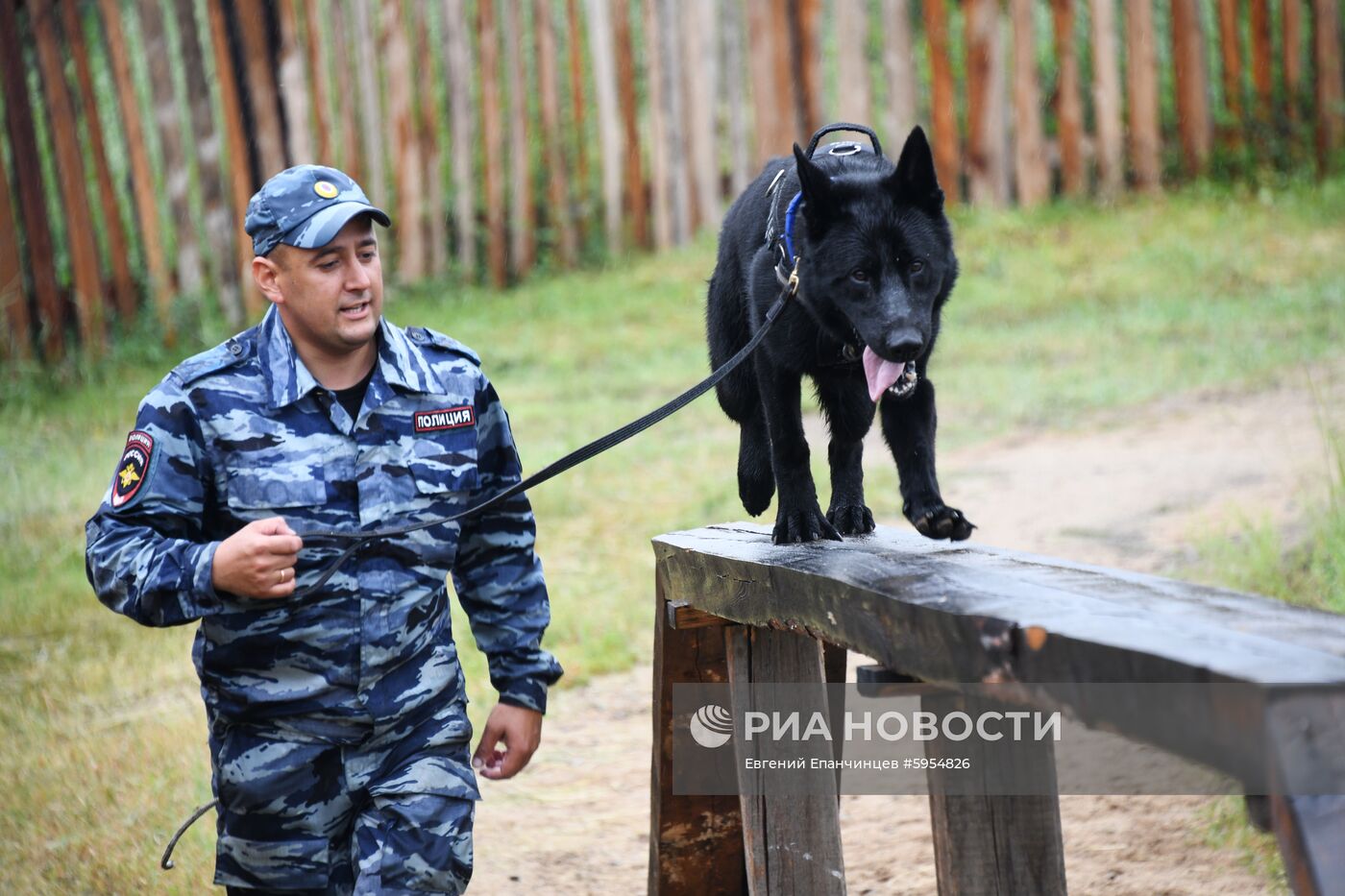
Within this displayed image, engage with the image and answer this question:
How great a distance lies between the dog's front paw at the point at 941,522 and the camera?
2.80 m

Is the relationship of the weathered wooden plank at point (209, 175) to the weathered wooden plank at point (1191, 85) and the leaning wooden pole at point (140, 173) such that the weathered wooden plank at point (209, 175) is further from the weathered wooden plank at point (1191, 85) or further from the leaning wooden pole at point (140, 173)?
the weathered wooden plank at point (1191, 85)

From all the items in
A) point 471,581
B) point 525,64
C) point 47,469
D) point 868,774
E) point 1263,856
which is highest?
point 525,64

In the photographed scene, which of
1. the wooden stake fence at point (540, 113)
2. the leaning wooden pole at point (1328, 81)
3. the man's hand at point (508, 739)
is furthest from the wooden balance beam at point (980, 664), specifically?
the leaning wooden pole at point (1328, 81)

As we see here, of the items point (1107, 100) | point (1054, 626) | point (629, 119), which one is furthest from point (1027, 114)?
point (1054, 626)

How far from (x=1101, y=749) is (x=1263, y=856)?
89 centimetres

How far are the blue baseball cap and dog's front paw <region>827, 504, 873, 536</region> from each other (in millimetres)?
1294

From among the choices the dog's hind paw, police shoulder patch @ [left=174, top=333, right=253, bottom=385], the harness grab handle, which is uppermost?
the harness grab handle

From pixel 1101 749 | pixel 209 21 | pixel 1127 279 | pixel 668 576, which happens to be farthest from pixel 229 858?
pixel 209 21

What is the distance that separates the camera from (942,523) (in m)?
2.80

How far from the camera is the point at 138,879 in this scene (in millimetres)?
3850

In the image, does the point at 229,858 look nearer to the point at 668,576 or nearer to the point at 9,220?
the point at 668,576

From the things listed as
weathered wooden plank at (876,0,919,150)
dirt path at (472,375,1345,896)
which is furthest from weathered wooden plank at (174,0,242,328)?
weathered wooden plank at (876,0,919,150)

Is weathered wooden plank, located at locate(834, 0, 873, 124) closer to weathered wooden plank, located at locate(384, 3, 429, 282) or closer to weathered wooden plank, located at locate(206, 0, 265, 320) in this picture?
weathered wooden plank, located at locate(384, 3, 429, 282)

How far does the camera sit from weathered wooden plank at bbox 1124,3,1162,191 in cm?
922
